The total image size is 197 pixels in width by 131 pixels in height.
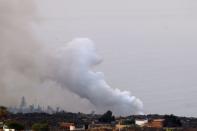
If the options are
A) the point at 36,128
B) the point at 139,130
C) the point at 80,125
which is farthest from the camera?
the point at 80,125

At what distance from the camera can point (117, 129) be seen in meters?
151

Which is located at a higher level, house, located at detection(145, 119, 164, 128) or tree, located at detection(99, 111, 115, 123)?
tree, located at detection(99, 111, 115, 123)

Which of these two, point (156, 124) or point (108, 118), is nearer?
point (156, 124)

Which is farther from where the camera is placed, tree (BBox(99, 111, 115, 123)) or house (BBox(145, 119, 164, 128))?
tree (BBox(99, 111, 115, 123))

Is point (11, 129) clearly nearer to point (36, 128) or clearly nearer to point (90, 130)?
point (36, 128)

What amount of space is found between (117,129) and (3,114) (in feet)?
Answer: 144

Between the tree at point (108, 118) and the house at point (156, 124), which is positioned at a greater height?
the tree at point (108, 118)

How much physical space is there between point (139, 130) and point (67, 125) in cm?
2338

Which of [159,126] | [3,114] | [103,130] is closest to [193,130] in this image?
[159,126]

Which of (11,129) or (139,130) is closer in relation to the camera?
(11,129)

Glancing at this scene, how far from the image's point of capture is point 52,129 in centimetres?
14975

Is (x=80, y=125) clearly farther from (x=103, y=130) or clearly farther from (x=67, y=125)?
(x=103, y=130)

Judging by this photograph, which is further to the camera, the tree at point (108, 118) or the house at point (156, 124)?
the tree at point (108, 118)

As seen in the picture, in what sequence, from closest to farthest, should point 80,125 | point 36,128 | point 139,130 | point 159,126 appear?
point 36,128 < point 139,130 < point 159,126 < point 80,125
